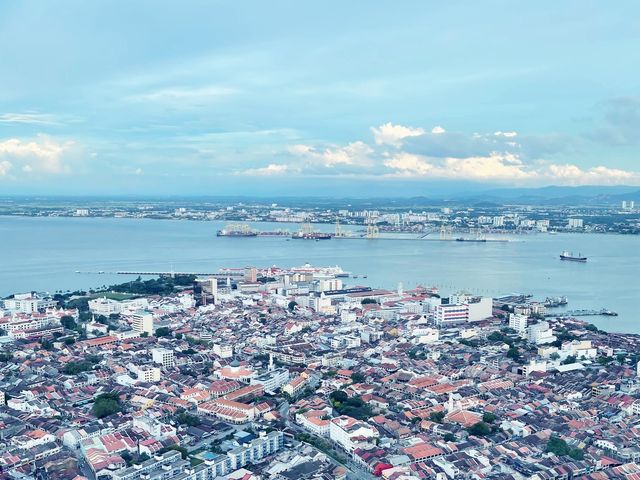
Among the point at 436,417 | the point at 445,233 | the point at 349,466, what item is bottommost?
the point at 349,466

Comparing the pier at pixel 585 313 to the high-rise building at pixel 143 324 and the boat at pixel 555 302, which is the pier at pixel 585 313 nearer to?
the boat at pixel 555 302

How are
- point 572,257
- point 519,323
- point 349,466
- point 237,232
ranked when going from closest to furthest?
point 349,466 < point 519,323 < point 572,257 < point 237,232

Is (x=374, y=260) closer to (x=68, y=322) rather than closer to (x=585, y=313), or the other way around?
(x=585, y=313)

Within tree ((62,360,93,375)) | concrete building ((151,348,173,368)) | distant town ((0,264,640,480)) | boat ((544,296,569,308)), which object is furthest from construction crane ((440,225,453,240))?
tree ((62,360,93,375))

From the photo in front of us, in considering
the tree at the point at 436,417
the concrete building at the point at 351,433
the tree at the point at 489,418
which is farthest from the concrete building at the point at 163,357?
the tree at the point at 489,418

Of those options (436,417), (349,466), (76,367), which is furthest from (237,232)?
(349,466)

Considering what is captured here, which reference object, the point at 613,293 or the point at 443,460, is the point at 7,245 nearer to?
the point at 613,293
